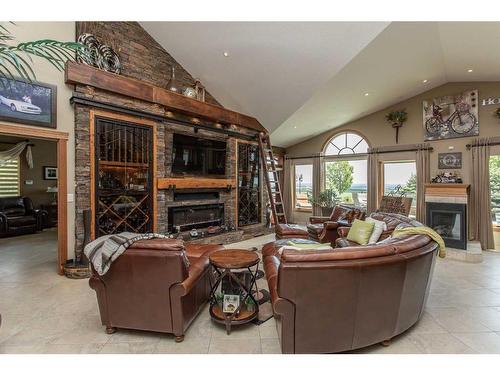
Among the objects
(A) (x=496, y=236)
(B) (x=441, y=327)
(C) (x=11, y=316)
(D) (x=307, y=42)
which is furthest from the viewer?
(A) (x=496, y=236)

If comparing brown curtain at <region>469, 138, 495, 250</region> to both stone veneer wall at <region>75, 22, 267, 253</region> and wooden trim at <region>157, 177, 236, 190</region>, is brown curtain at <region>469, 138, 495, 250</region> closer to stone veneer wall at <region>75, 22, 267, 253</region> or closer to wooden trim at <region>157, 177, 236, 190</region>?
wooden trim at <region>157, 177, 236, 190</region>

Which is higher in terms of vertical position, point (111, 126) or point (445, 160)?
point (111, 126)

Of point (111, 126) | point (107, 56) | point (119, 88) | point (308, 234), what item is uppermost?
point (107, 56)

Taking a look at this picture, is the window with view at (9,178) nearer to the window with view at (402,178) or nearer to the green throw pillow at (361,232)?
the green throw pillow at (361,232)

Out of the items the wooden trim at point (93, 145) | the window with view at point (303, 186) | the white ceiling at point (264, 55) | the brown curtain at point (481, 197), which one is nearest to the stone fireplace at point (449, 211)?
the brown curtain at point (481, 197)

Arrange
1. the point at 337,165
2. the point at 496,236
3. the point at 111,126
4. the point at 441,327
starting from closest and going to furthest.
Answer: the point at 441,327 → the point at 111,126 → the point at 496,236 → the point at 337,165

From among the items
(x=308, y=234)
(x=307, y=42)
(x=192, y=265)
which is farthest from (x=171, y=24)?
(x=308, y=234)

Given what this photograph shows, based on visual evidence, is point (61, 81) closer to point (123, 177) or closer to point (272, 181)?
point (123, 177)

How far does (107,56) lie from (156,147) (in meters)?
1.63

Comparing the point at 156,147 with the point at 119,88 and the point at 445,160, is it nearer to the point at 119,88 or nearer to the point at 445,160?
the point at 119,88

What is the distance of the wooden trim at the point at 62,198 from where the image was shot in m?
3.70

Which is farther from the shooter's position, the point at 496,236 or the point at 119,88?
the point at 496,236

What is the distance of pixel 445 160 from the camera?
5840 millimetres

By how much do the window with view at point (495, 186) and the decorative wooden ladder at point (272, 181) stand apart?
4363 mm
